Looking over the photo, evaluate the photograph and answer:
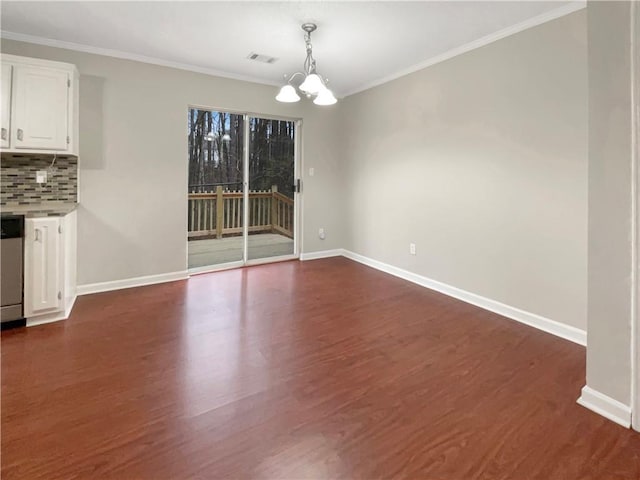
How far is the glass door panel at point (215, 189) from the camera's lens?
4.49 meters

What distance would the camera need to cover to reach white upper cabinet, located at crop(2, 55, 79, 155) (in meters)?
2.92

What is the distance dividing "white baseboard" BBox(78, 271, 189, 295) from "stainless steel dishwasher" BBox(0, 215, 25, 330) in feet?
3.08

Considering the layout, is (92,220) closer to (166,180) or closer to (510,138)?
(166,180)

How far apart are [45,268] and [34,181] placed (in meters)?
1.08

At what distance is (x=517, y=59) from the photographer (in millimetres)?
3014

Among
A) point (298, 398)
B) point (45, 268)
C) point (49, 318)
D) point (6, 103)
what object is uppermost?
point (6, 103)

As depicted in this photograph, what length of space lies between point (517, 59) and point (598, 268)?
2087 mm

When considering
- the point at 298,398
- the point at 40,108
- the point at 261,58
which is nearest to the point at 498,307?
the point at 298,398

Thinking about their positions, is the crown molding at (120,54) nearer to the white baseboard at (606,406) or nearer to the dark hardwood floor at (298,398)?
the dark hardwood floor at (298,398)

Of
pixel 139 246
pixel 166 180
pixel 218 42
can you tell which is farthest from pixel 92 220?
pixel 218 42

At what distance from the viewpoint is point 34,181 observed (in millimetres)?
3371

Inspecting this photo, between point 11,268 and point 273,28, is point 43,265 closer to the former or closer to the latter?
point 11,268

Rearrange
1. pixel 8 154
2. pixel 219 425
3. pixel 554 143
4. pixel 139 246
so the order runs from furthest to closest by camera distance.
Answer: pixel 139 246, pixel 8 154, pixel 554 143, pixel 219 425

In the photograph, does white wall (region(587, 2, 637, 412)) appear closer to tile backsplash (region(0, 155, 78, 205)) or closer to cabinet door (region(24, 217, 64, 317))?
cabinet door (region(24, 217, 64, 317))
